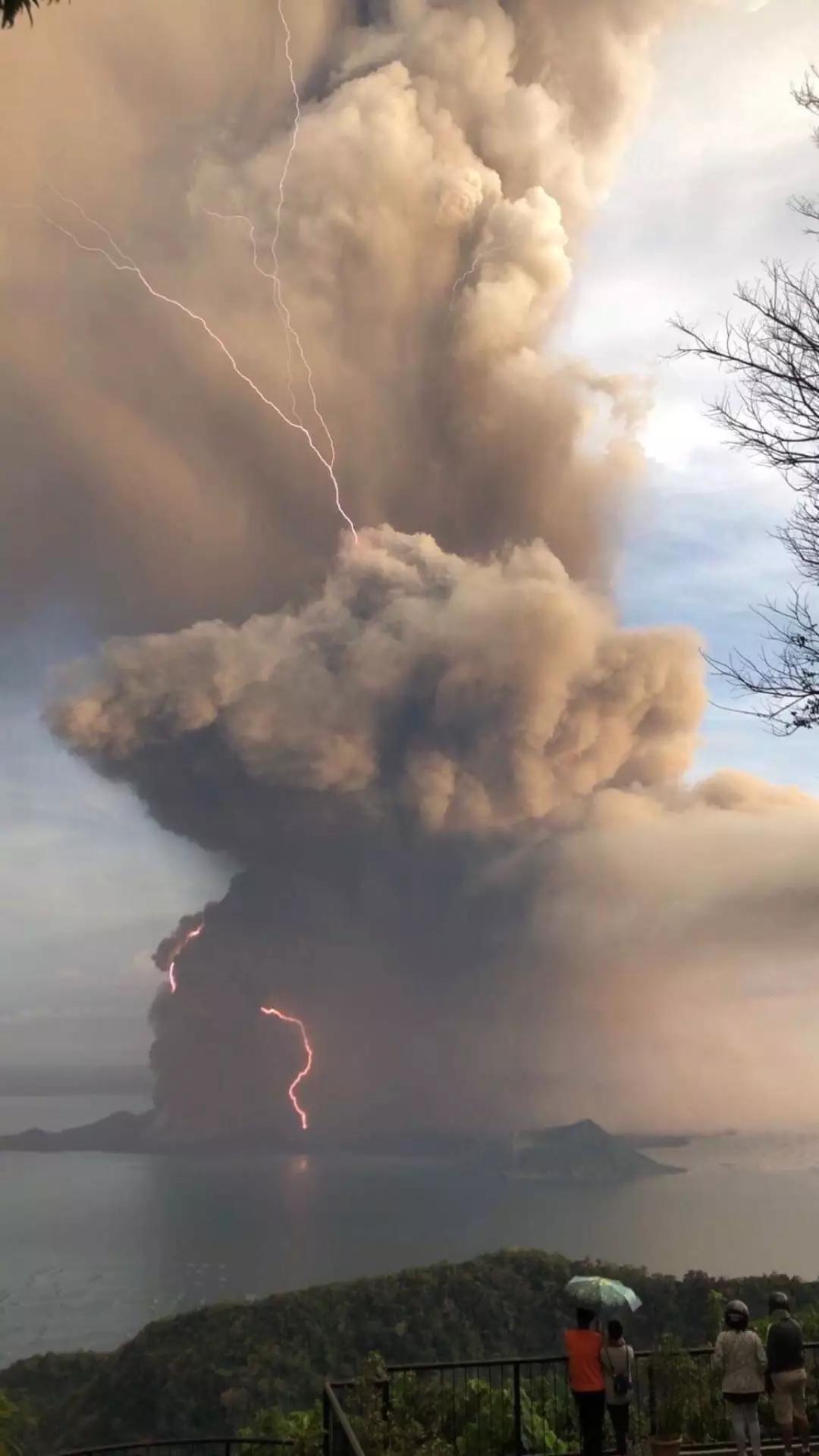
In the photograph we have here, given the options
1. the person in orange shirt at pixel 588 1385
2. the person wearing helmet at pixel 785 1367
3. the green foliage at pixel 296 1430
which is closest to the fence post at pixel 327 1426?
the green foliage at pixel 296 1430

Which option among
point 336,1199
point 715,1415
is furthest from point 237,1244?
point 715,1415

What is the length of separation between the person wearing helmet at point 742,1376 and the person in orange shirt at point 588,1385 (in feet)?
3.43

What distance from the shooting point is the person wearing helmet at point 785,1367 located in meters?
8.93

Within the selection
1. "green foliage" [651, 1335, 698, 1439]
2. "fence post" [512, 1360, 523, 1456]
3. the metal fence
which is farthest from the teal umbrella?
"fence post" [512, 1360, 523, 1456]

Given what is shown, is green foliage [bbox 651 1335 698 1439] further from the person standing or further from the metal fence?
the person standing

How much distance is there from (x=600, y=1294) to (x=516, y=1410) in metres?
2.82

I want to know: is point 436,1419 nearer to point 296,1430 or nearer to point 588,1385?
point 588,1385

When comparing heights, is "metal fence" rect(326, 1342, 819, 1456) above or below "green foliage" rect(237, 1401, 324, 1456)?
above

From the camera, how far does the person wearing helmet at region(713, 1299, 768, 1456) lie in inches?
348

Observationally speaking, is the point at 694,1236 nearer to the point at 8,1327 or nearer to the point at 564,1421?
the point at 8,1327

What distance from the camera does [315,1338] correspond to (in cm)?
5269

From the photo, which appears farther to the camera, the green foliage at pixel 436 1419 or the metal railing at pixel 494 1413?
the metal railing at pixel 494 1413

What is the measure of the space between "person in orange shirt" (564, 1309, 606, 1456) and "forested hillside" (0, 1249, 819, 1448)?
37.3 meters

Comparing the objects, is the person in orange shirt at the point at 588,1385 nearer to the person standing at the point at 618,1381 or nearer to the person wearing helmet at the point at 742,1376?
the person standing at the point at 618,1381
